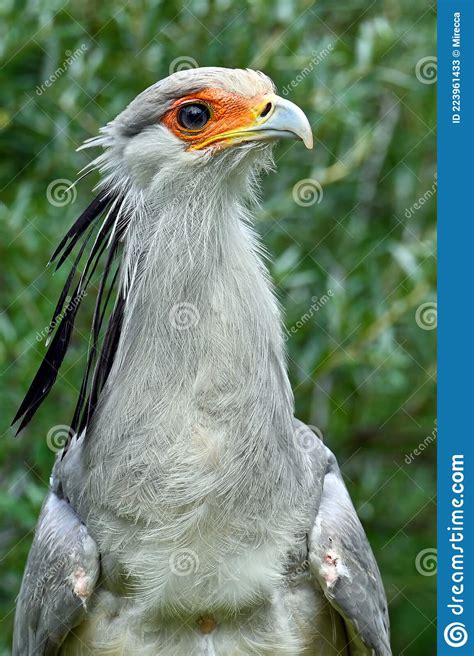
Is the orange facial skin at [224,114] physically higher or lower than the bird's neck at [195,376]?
higher

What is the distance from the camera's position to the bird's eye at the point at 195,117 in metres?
3.01

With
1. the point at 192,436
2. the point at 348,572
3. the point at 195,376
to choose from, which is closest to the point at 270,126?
the point at 195,376

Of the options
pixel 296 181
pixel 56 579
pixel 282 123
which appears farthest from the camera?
pixel 296 181

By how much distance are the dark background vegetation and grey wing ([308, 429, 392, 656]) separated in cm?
129

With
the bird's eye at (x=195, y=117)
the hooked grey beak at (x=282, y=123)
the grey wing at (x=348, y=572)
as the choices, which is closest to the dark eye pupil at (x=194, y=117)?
the bird's eye at (x=195, y=117)

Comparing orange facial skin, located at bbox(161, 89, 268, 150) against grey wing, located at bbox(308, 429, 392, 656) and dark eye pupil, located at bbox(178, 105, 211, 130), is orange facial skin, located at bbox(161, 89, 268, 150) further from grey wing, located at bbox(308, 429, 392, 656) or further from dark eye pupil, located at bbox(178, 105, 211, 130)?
grey wing, located at bbox(308, 429, 392, 656)

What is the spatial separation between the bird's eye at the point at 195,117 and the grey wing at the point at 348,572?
1.25 meters

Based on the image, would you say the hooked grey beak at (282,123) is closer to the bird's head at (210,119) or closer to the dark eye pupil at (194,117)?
the bird's head at (210,119)

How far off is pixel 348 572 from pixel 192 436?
672mm

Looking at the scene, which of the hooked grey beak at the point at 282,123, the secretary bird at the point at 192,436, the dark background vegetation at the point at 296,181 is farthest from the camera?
the dark background vegetation at the point at 296,181

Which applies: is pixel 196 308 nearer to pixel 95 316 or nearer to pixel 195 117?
pixel 95 316

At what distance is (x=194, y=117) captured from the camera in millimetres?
3014

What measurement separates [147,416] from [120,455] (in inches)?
5.5

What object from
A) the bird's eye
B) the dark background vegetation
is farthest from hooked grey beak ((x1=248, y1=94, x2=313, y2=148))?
the dark background vegetation
